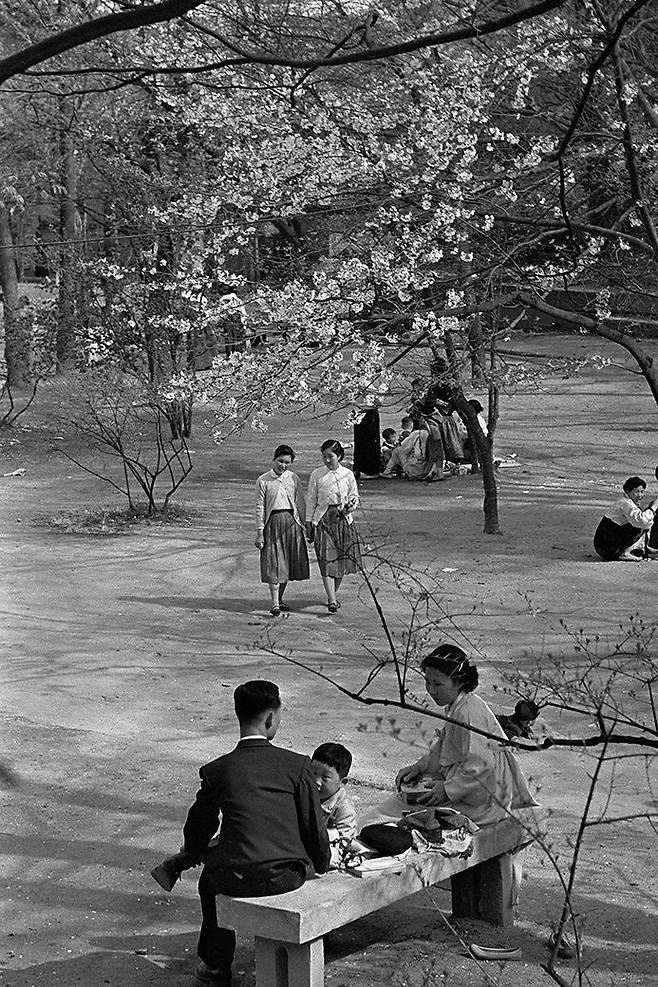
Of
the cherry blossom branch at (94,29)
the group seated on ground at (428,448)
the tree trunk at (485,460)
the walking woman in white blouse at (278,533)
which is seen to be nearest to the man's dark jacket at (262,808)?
the cherry blossom branch at (94,29)

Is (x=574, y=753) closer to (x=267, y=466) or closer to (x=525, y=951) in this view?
(x=525, y=951)

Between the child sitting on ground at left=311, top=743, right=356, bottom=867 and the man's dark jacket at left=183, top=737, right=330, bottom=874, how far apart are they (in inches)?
21.6

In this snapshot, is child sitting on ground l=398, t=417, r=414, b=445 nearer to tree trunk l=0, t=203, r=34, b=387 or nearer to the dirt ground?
the dirt ground

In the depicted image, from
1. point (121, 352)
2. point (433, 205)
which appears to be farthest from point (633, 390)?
Answer: point (433, 205)

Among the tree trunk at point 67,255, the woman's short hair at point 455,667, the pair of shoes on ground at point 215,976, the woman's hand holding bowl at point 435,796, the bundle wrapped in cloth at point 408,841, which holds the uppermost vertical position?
the tree trunk at point 67,255

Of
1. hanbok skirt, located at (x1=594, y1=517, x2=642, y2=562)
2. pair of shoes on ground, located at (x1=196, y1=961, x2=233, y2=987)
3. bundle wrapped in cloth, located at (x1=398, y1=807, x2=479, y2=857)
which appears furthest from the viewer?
hanbok skirt, located at (x1=594, y1=517, x2=642, y2=562)

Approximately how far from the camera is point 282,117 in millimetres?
13672

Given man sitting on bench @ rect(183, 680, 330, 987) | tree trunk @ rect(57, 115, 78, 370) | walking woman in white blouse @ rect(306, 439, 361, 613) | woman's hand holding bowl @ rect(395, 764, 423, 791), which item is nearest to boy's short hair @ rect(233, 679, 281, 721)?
man sitting on bench @ rect(183, 680, 330, 987)

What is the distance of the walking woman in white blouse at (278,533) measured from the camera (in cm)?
1245

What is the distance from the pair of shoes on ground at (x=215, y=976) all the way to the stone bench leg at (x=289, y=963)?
307 millimetres

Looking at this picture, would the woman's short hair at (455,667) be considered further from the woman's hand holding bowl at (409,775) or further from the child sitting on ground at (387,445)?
the child sitting on ground at (387,445)

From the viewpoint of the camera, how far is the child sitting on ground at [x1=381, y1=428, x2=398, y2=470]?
20.5 metres

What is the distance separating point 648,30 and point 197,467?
429 inches

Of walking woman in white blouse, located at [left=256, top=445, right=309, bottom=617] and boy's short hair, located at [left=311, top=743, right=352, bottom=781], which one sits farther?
walking woman in white blouse, located at [left=256, top=445, right=309, bottom=617]
